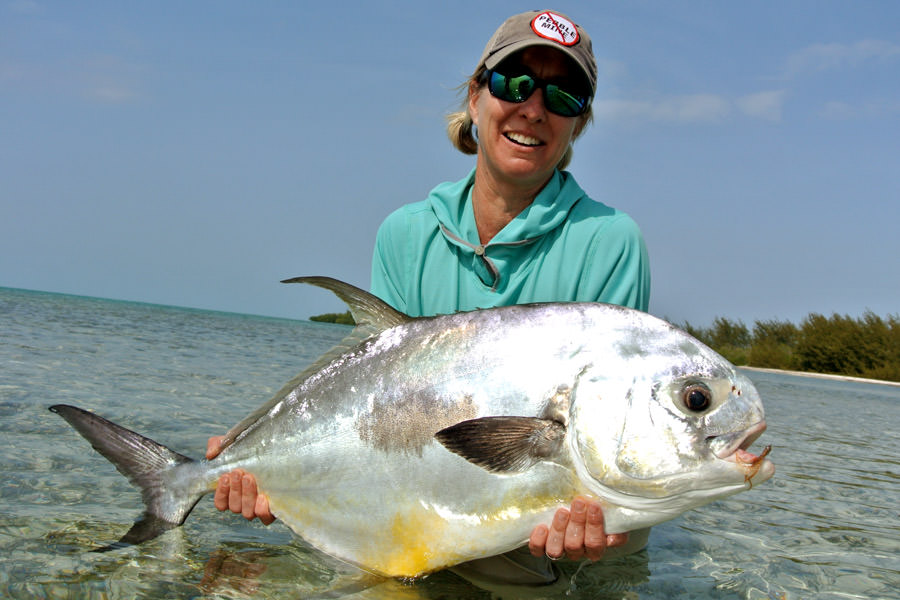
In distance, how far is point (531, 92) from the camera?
123 inches

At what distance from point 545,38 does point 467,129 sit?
814mm

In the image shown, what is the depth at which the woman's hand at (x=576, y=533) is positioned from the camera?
2.18m

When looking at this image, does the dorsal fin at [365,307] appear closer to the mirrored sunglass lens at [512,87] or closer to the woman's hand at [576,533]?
the woman's hand at [576,533]

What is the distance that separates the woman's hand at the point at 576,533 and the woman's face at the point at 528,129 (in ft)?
5.09

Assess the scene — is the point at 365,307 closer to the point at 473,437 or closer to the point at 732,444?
the point at 473,437

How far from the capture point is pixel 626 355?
7.03 ft

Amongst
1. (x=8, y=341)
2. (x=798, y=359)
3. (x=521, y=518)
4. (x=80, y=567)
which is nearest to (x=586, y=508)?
(x=521, y=518)

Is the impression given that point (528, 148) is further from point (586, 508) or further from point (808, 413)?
point (808, 413)

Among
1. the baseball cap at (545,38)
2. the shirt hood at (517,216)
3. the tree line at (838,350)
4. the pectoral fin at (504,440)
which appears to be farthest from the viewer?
the tree line at (838,350)

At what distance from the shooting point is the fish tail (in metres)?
2.63

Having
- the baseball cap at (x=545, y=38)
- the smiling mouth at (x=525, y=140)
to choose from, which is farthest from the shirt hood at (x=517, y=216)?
the baseball cap at (x=545, y=38)

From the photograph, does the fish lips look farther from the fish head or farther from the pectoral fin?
the pectoral fin

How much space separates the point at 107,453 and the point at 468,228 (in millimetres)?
1768

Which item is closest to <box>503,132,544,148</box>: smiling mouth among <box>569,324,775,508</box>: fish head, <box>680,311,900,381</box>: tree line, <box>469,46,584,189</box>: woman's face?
<box>469,46,584,189</box>: woman's face
